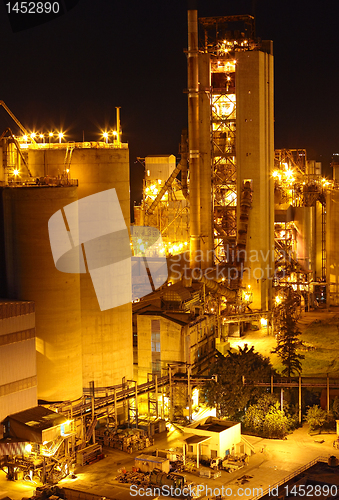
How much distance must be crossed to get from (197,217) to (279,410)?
24.7 meters

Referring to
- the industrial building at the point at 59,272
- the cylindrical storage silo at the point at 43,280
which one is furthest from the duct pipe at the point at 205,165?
the cylindrical storage silo at the point at 43,280

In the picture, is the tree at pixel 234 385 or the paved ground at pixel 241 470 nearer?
the paved ground at pixel 241 470

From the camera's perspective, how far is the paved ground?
33.8m

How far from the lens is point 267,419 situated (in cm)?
4088

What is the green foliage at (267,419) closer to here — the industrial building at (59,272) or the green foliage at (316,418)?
the green foliage at (316,418)

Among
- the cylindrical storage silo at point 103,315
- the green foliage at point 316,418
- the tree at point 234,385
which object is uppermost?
the cylindrical storage silo at point 103,315

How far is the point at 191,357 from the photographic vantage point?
47219 millimetres

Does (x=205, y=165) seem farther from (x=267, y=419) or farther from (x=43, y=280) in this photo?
(x=267, y=419)

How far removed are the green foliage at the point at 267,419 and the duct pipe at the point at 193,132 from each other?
2318 centimetres

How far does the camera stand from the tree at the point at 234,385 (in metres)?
42.1

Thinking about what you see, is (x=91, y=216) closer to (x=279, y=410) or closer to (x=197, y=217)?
(x=279, y=410)

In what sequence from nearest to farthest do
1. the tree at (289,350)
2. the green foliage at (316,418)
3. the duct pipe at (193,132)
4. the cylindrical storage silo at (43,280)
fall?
1. the cylindrical storage silo at (43,280)
2. the green foliage at (316,418)
3. the tree at (289,350)
4. the duct pipe at (193,132)

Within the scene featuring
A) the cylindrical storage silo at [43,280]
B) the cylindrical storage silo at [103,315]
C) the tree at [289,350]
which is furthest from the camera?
the tree at [289,350]

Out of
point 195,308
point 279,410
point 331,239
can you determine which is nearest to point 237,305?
point 195,308
